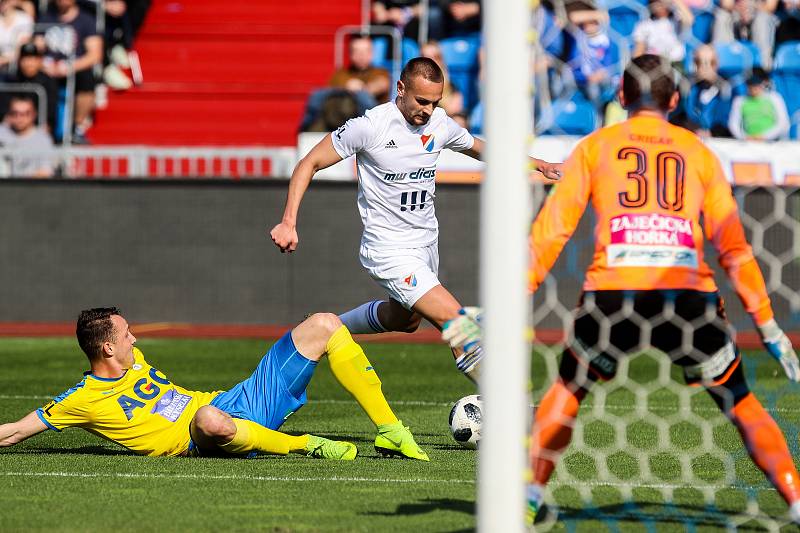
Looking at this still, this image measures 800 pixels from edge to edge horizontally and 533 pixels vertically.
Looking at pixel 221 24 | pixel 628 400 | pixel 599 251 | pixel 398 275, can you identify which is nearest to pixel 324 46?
pixel 221 24

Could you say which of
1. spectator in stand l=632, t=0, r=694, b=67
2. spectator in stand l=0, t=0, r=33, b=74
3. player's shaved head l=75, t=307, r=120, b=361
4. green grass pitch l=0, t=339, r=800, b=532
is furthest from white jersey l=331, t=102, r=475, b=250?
spectator in stand l=0, t=0, r=33, b=74

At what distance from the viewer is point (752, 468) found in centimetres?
698

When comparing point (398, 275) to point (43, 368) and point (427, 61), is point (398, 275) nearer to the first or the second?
point (427, 61)

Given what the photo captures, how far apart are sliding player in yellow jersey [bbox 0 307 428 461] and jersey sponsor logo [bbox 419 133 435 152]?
1211mm

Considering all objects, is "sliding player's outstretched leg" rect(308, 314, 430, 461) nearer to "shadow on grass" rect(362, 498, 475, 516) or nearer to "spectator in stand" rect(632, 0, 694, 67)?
"shadow on grass" rect(362, 498, 475, 516)

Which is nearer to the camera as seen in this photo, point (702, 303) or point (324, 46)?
point (702, 303)

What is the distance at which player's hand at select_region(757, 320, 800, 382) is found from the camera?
5.06m

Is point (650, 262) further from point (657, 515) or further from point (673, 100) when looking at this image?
point (657, 515)

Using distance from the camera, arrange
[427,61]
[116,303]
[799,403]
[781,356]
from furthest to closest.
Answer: [116,303], [799,403], [427,61], [781,356]

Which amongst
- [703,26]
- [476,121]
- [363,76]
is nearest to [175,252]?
[363,76]

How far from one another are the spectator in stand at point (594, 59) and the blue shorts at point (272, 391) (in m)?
4.99

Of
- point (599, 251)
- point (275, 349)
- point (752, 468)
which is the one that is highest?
point (599, 251)

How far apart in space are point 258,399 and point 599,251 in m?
2.43

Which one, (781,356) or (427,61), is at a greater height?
(427,61)
